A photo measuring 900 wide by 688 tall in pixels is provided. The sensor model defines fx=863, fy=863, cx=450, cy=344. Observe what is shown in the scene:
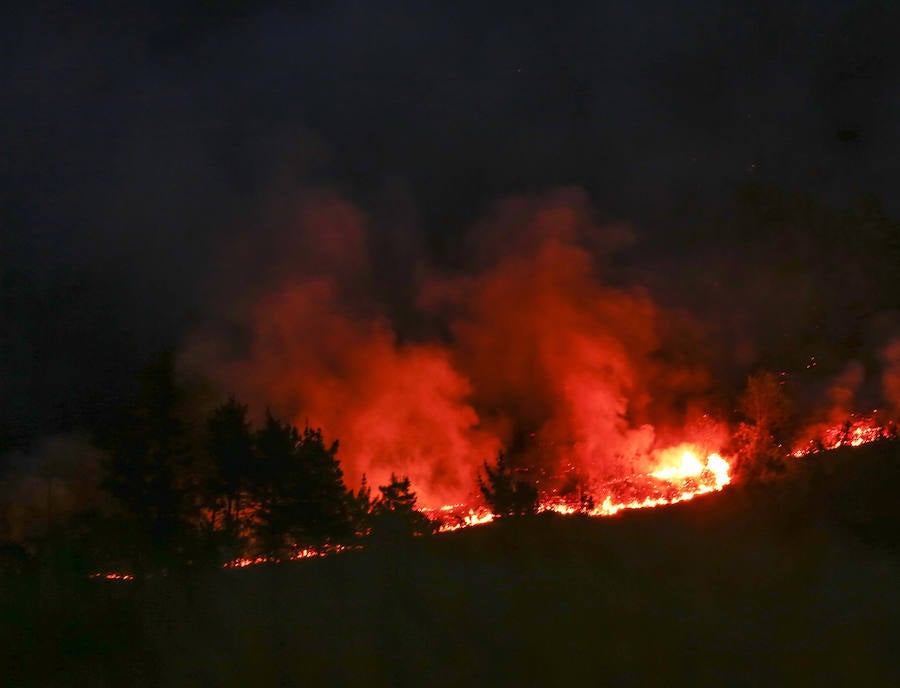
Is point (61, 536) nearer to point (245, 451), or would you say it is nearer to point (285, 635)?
point (245, 451)

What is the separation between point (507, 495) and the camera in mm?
13375

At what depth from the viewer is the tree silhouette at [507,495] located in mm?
12734

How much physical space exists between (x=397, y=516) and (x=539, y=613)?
515cm

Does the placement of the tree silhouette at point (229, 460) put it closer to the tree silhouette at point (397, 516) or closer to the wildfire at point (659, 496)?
the tree silhouette at point (397, 516)

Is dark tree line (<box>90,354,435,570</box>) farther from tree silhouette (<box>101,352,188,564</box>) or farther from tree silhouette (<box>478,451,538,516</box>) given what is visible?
tree silhouette (<box>478,451,538,516</box>)

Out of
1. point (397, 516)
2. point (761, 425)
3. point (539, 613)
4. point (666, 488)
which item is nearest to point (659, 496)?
point (666, 488)

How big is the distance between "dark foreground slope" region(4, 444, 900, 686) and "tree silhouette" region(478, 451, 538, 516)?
837mm

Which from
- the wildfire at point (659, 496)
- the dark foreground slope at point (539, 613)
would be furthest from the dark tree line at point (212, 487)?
the wildfire at point (659, 496)

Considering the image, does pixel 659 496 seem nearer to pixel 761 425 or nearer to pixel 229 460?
pixel 761 425

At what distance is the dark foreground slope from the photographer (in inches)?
295

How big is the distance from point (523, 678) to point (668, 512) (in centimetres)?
660

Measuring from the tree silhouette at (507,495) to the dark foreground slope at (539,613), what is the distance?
2.75 feet

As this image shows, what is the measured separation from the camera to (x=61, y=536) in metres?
12.6

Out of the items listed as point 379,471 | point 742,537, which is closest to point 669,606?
point 742,537
